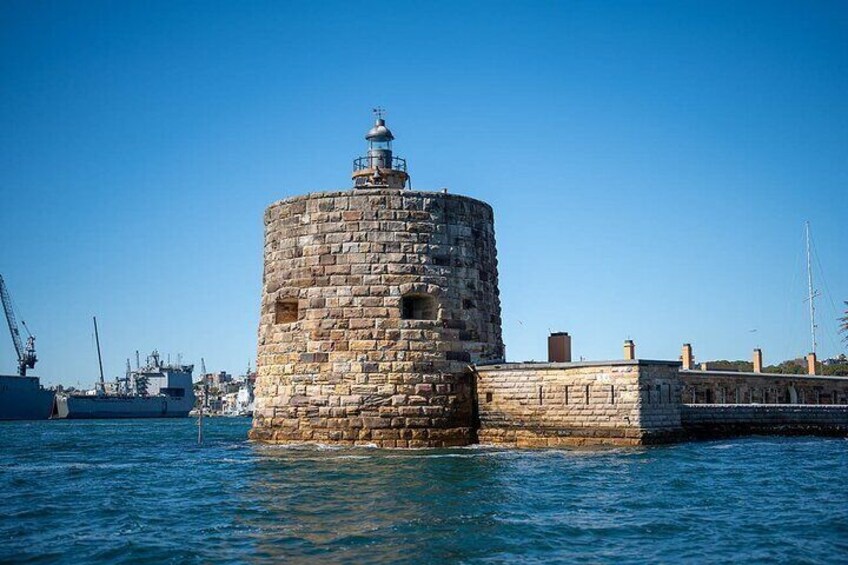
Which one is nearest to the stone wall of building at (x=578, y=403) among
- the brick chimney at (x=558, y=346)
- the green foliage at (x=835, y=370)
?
the brick chimney at (x=558, y=346)

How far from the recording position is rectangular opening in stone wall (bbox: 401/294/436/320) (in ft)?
64.8

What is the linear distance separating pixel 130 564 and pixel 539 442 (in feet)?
35.2

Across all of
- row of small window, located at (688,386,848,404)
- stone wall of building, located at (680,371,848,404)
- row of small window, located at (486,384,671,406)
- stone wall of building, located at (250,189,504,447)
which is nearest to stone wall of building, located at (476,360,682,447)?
row of small window, located at (486,384,671,406)

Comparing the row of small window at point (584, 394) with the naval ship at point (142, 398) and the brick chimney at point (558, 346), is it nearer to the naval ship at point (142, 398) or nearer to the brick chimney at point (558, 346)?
the brick chimney at point (558, 346)

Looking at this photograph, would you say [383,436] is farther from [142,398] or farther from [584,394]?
[142,398]

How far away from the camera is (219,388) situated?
147 metres

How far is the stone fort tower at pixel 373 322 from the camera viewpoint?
749 inches

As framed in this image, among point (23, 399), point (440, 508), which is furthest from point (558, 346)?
point (23, 399)

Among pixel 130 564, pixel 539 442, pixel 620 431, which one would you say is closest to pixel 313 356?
pixel 539 442

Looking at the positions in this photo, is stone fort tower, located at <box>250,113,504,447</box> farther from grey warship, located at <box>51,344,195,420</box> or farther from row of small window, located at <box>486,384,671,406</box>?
grey warship, located at <box>51,344,195,420</box>

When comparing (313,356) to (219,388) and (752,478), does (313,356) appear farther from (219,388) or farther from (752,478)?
(219,388)

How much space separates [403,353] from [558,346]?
4.59 meters

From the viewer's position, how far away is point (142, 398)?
9156cm

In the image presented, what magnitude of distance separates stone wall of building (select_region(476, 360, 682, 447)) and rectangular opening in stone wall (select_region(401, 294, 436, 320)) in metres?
1.62
